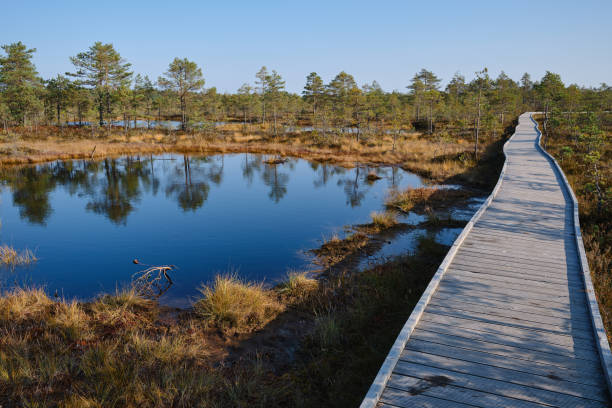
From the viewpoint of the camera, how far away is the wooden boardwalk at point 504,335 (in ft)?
11.6

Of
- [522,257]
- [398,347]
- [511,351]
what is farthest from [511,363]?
[522,257]

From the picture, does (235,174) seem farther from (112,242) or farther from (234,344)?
(234,344)

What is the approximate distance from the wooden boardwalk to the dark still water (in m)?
4.82

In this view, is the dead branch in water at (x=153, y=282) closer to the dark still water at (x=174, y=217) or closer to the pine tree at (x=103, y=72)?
the dark still water at (x=174, y=217)

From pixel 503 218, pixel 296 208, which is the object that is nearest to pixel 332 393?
pixel 503 218

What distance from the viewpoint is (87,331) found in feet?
20.5

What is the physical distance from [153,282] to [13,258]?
445cm

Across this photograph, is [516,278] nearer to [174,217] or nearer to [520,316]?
[520,316]

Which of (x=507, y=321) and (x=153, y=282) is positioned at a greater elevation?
(x=507, y=321)

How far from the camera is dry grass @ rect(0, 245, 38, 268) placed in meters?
9.98

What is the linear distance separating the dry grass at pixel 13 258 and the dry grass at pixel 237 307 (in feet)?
19.8

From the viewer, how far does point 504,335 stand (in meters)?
4.50

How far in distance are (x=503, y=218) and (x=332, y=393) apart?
7.18 m

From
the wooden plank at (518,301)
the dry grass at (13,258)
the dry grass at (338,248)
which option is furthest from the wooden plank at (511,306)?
the dry grass at (13,258)
